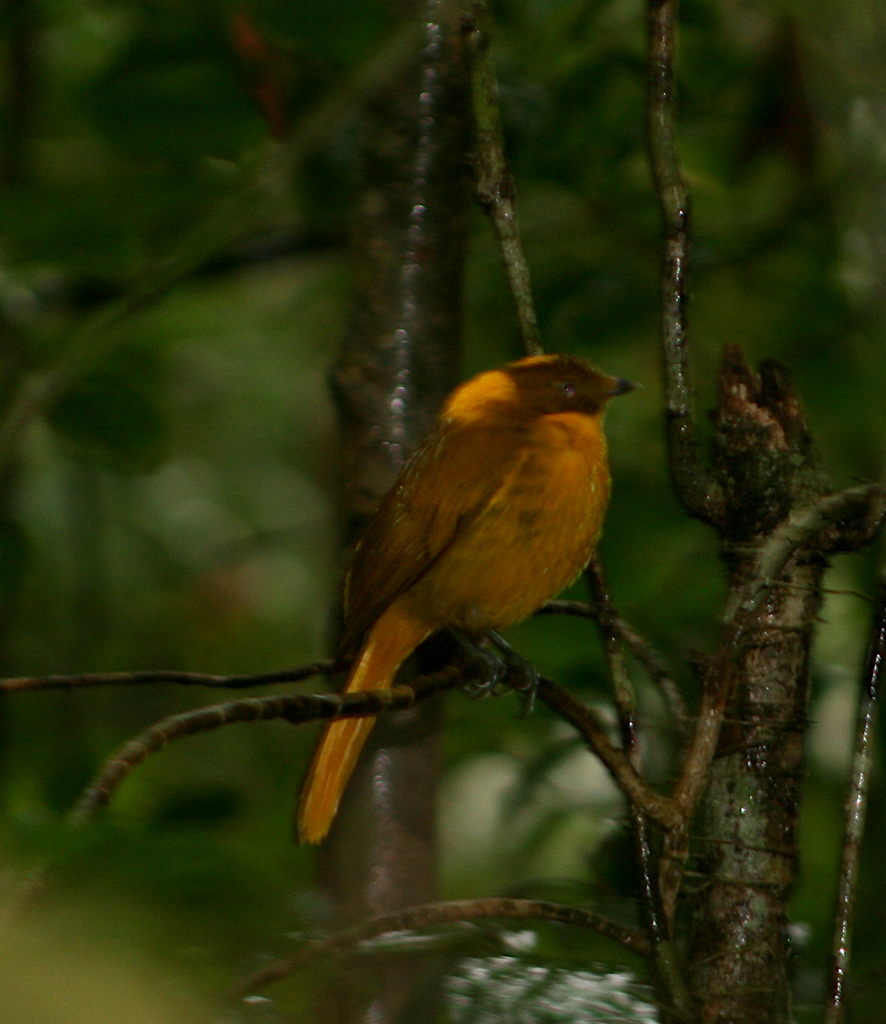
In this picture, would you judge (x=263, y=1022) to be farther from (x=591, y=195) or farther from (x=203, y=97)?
(x=591, y=195)

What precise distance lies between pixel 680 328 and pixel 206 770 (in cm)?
373

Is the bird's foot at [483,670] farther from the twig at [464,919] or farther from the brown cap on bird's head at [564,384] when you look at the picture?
the twig at [464,919]

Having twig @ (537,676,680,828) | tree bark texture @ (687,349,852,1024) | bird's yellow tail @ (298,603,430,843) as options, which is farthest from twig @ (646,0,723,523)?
bird's yellow tail @ (298,603,430,843)

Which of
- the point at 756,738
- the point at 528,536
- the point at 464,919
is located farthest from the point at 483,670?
the point at 464,919

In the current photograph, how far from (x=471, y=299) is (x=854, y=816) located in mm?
2438

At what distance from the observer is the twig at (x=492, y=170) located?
7.20 ft

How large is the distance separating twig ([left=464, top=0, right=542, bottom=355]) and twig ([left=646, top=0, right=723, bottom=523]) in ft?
0.83

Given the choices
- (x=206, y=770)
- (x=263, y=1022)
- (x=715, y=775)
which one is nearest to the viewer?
(x=263, y=1022)

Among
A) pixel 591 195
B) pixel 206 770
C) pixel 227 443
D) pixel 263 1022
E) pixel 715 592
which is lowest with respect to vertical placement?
pixel 206 770

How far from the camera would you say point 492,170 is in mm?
2209

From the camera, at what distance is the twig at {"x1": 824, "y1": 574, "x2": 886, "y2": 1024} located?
177 cm

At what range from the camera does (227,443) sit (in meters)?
6.64

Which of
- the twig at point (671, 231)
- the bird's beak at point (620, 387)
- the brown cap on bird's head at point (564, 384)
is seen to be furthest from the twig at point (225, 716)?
the bird's beak at point (620, 387)

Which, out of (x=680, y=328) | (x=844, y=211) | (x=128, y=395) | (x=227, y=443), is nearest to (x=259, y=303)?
(x=227, y=443)
